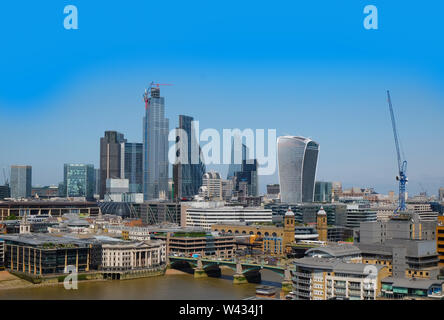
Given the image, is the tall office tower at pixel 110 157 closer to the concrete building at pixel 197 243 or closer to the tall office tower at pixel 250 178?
the tall office tower at pixel 250 178

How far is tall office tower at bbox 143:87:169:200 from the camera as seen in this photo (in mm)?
97875

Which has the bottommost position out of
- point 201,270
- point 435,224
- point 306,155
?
point 201,270

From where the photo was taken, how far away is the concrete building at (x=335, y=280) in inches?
738

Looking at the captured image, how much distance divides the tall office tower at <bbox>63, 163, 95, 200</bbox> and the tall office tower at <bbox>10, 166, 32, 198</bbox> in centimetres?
1210

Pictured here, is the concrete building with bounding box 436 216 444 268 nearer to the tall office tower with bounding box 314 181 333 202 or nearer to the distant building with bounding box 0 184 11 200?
the tall office tower with bounding box 314 181 333 202

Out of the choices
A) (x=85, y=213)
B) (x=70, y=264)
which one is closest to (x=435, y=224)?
(x=70, y=264)

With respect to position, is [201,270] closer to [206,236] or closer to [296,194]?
[206,236]

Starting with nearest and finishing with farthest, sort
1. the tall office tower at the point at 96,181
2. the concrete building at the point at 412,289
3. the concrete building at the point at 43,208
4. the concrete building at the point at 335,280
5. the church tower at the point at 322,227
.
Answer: the concrete building at the point at 412,289 < the concrete building at the point at 335,280 < the church tower at the point at 322,227 < the concrete building at the point at 43,208 < the tall office tower at the point at 96,181

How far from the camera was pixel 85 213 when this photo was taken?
60.8 meters

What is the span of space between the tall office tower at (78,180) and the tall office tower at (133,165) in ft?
21.3

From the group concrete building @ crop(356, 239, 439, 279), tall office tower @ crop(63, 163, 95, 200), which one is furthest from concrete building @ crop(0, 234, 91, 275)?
tall office tower @ crop(63, 163, 95, 200)

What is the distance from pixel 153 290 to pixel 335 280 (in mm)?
8950

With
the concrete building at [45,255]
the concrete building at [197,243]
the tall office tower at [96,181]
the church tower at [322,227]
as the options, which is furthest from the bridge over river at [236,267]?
the tall office tower at [96,181]
